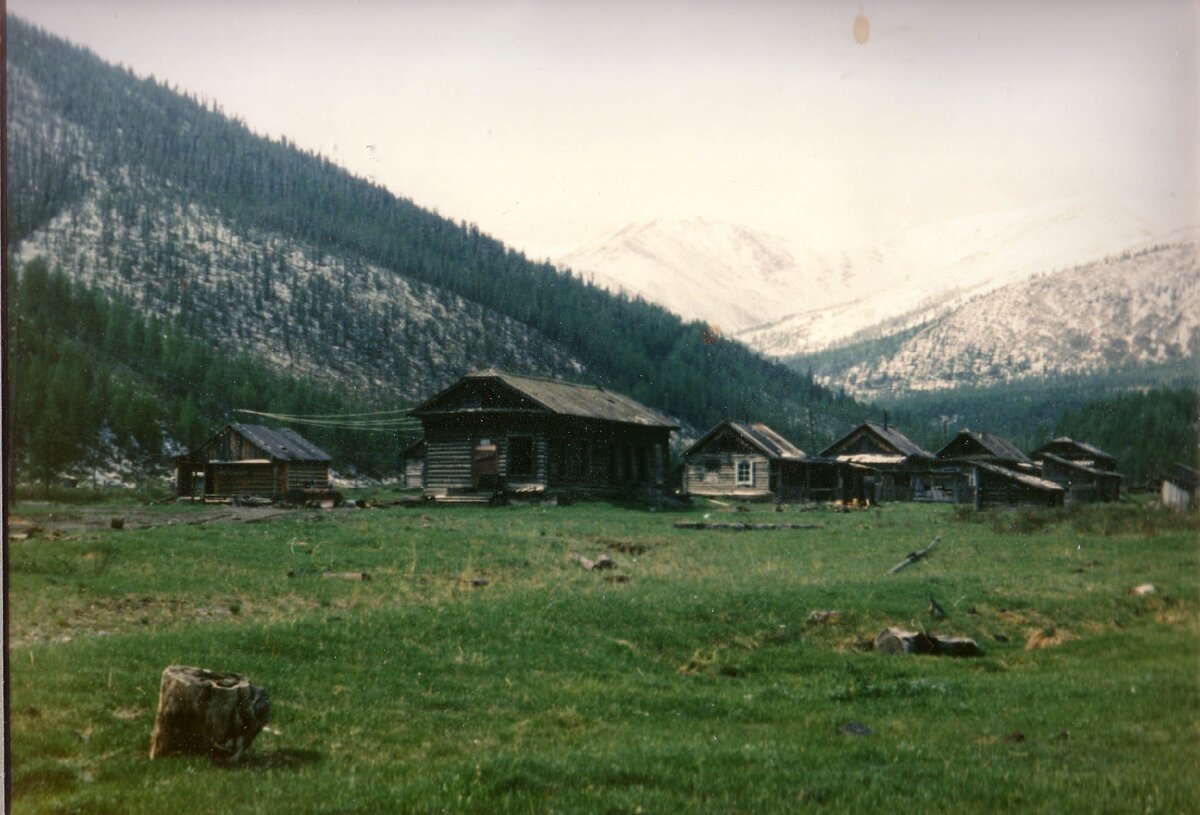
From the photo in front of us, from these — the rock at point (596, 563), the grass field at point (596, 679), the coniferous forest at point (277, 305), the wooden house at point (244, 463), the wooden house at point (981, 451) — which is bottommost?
the grass field at point (596, 679)

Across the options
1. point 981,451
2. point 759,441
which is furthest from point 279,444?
point 981,451

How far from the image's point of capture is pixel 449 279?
132375 millimetres

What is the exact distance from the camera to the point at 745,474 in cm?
7381

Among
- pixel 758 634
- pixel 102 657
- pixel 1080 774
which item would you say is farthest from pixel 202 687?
pixel 758 634

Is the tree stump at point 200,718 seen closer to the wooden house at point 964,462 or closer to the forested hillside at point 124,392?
the forested hillside at point 124,392

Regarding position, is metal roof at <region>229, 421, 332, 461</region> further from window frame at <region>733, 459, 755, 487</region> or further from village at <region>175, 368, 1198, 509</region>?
window frame at <region>733, 459, 755, 487</region>

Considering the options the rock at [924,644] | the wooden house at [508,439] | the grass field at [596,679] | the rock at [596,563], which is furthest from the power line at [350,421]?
the rock at [924,644]

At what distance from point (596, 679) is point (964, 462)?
7561cm

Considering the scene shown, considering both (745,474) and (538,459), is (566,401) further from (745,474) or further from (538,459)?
(745,474)

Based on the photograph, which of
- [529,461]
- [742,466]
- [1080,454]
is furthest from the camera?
[1080,454]

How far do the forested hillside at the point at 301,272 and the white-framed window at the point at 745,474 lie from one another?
4194cm

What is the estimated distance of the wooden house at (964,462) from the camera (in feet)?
268

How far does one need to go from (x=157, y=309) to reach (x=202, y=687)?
5012 inches

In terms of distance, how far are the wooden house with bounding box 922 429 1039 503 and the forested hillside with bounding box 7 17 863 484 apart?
169ft
